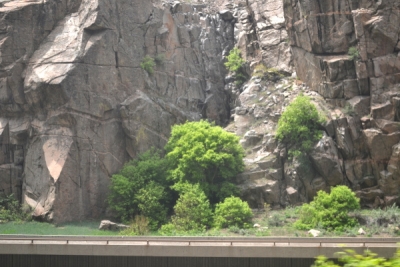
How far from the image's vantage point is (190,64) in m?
50.5

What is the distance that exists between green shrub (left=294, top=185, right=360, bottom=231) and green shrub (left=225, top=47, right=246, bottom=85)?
18.6m

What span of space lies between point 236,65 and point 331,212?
21.3m

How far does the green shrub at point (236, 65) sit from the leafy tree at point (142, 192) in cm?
1439

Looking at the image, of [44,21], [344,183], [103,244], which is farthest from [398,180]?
[44,21]

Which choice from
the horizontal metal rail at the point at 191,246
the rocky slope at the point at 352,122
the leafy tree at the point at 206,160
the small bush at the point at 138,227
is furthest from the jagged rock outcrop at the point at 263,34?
the horizontal metal rail at the point at 191,246

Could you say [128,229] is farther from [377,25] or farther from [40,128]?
[377,25]

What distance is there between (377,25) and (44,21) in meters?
28.9

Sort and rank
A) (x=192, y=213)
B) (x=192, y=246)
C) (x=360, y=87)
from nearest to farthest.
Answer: (x=192, y=246), (x=192, y=213), (x=360, y=87)

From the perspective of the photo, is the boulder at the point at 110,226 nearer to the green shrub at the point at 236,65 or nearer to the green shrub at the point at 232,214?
the green shrub at the point at 232,214

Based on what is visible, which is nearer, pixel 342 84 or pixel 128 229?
pixel 128 229

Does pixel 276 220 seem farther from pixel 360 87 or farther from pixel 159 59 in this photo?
pixel 159 59

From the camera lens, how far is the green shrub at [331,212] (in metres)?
34.6

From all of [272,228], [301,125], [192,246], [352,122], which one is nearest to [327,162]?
[301,125]

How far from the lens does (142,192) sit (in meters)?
39.2
